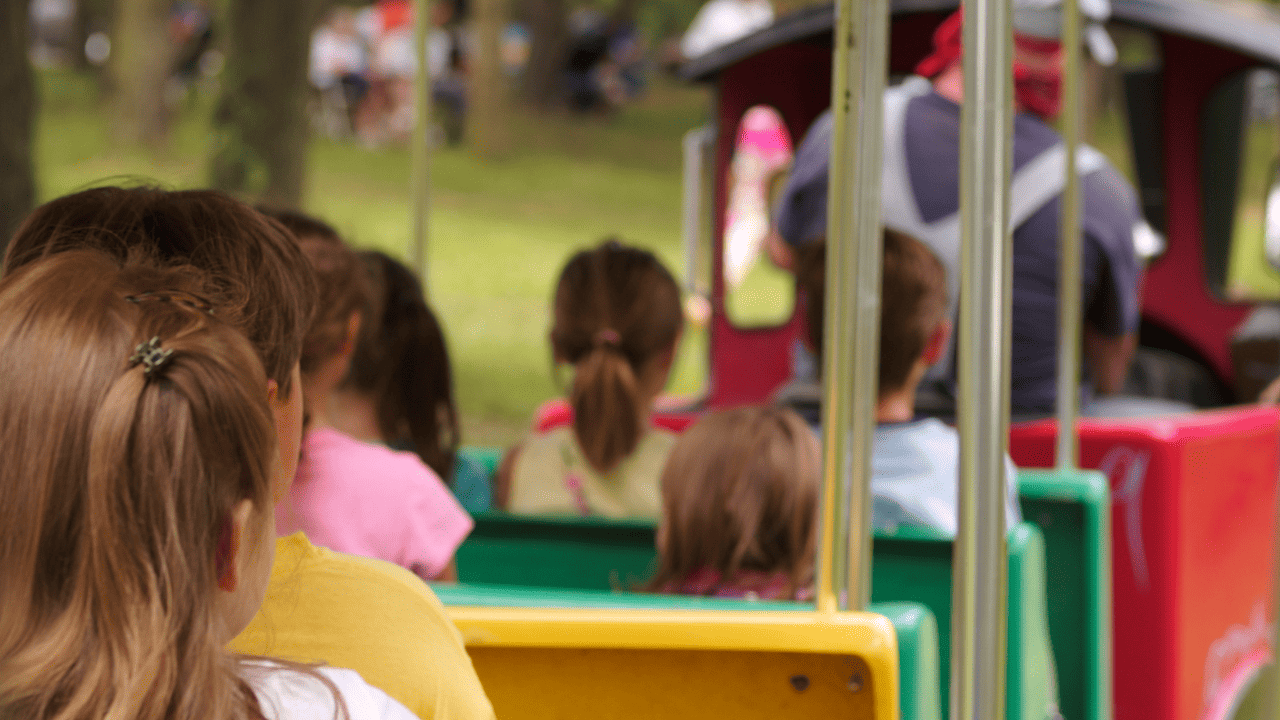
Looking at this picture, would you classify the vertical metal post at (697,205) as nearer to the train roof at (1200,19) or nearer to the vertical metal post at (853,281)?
the train roof at (1200,19)

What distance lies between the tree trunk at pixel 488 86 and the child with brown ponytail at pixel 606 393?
1074 centimetres

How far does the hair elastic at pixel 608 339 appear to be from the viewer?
3012 millimetres

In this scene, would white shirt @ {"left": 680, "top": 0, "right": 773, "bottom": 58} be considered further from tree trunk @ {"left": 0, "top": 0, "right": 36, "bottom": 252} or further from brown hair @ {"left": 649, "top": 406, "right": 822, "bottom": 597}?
brown hair @ {"left": 649, "top": 406, "right": 822, "bottom": 597}

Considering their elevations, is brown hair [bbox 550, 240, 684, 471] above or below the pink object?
below

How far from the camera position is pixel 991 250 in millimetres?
1348

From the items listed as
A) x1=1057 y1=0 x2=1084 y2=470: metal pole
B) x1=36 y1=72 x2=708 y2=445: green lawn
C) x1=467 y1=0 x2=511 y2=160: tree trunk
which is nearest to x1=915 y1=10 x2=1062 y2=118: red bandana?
x1=1057 y1=0 x2=1084 y2=470: metal pole

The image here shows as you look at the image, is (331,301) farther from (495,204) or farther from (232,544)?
(495,204)

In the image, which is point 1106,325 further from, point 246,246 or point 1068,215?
point 246,246

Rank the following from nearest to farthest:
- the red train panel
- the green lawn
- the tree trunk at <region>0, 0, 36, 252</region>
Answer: the red train panel, the tree trunk at <region>0, 0, 36, 252</region>, the green lawn

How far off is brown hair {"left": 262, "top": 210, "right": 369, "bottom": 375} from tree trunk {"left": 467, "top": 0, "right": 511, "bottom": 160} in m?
11.4

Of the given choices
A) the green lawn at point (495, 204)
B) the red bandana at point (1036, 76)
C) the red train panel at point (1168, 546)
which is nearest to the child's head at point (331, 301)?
the red train panel at point (1168, 546)

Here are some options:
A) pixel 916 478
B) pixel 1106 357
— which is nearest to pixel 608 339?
pixel 916 478

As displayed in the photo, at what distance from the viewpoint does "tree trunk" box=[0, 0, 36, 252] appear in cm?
439

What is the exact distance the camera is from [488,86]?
15.6 meters
